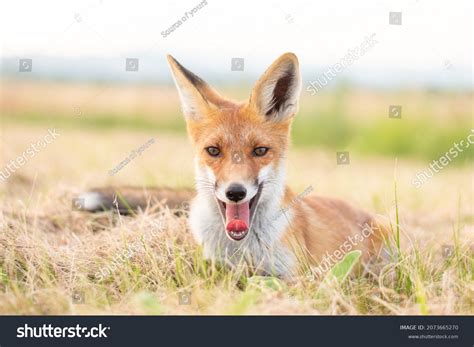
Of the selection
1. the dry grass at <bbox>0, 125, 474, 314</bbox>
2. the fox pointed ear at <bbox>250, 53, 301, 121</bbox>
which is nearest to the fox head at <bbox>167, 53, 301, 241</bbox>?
the fox pointed ear at <bbox>250, 53, 301, 121</bbox>

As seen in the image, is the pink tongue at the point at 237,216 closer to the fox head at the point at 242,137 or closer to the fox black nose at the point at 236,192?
the fox head at the point at 242,137

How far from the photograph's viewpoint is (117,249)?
4.87 m

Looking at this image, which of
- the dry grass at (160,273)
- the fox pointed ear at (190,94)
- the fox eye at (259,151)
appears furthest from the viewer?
the fox pointed ear at (190,94)

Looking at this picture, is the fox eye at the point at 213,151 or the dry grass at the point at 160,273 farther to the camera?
the fox eye at the point at 213,151

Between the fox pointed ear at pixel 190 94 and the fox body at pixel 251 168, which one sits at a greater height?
the fox pointed ear at pixel 190 94

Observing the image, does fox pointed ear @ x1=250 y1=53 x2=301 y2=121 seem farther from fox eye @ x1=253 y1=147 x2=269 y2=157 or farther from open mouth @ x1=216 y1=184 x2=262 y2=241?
open mouth @ x1=216 y1=184 x2=262 y2=241

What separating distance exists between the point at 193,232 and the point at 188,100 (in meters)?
1.01

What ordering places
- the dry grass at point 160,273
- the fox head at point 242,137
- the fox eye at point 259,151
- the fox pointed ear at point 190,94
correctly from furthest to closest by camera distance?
1. the fox pointed ear at point 190,94
2. the fox eye at point 259,151
3. the fox head at point 242,137
4. the dry grass at point 160,273

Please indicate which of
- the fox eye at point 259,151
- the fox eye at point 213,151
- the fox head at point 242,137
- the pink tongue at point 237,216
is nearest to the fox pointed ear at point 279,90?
the fox head at point 242,137

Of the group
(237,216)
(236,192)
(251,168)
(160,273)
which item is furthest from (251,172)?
(160,273)

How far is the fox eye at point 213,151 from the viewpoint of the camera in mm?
4496

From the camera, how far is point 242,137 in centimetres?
448

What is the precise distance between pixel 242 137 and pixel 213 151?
0.23 meters

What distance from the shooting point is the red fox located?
14.5 ft
